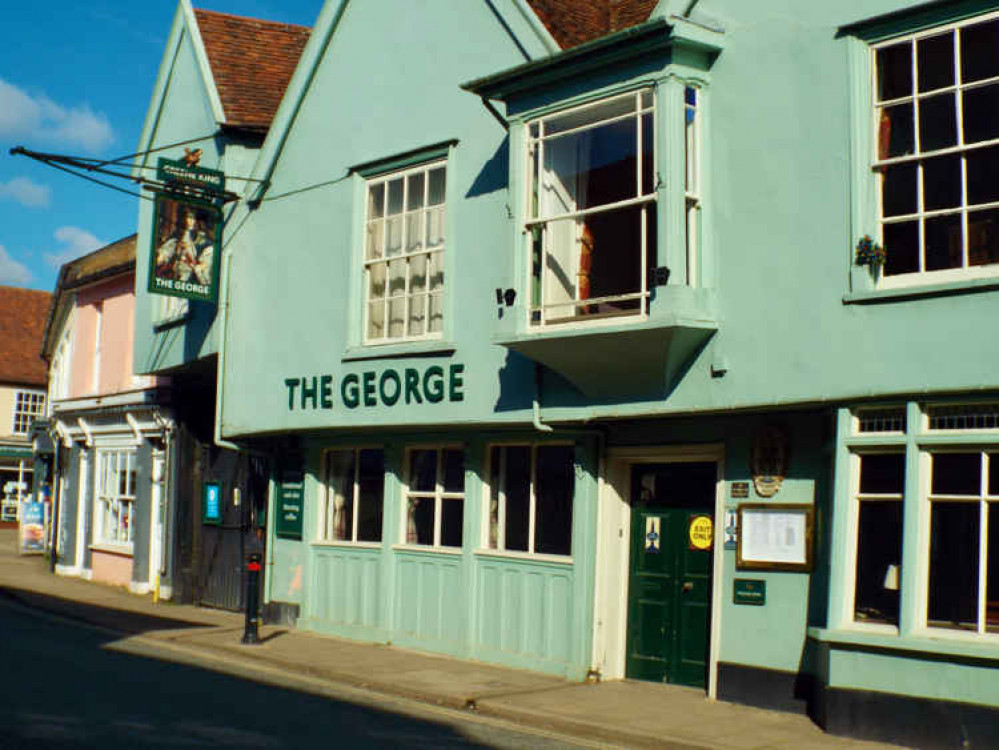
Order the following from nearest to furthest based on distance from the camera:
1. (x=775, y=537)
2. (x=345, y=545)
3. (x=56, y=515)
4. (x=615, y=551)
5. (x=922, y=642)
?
1. (x=922, y=642)
2. (x=775, y=537)
3. (x=615, y=551)
4. (x=345, y=545)
5. (x=56, y=515)

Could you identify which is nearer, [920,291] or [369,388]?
[920,291]

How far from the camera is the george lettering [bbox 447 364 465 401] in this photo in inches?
531

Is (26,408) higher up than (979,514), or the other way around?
(26,408)

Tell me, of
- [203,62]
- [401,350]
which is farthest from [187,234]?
[401,350]

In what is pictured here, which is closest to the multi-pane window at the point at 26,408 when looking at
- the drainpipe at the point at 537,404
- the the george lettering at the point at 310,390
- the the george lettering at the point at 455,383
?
the the george lettering at the point at 310,390

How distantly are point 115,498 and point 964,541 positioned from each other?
1758 cm

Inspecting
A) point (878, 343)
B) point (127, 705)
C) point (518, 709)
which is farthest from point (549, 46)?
A: point (127, 705)

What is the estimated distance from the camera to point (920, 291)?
9.41 meters

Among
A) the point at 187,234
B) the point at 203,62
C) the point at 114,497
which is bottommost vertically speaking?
the point at 114,497

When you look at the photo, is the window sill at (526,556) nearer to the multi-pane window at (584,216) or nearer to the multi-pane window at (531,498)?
the multi-pane window at (531,498)

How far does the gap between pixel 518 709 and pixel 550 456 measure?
131 inches

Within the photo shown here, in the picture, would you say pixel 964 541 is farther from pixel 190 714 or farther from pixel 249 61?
pixel 249 61

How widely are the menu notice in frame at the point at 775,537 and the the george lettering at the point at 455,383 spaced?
3763 mm

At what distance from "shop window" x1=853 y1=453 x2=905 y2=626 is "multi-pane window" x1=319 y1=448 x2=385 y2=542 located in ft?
23.2
